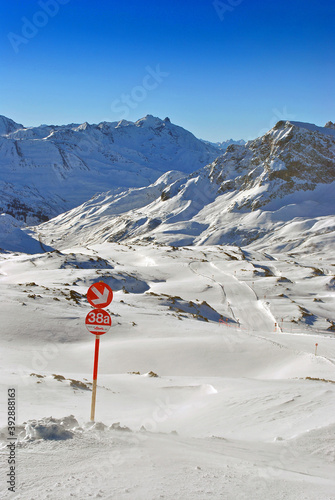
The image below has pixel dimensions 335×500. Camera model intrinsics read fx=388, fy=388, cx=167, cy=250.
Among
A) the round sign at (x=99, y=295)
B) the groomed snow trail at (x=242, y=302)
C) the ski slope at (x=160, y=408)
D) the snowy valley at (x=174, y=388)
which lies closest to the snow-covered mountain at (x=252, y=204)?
the groomed snow trail at (x=242, y=302)

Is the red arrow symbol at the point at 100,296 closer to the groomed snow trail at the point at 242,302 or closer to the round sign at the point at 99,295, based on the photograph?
the round sign at the point at 99,295

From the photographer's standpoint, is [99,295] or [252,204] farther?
[252,204]

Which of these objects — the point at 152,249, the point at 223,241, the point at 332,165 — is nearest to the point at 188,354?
the point at 152,249

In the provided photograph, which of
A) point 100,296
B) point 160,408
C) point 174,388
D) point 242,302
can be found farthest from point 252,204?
point 100,296

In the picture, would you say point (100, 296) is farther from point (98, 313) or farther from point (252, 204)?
point (252, 204)

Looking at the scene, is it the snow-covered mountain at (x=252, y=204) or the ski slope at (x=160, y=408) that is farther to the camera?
the snow-covered mountain at (x=252, y=204)

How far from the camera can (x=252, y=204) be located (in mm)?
148875

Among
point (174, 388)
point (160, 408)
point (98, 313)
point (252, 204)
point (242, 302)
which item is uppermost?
point (252, 204)

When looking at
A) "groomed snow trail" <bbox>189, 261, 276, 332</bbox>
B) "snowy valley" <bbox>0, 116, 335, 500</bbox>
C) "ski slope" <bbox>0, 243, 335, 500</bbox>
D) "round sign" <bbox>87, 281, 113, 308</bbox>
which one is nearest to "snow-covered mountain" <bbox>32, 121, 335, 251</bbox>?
"groomed snow trail" <bbox>189, 261, 276, 332</bbox>

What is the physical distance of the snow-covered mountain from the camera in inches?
5002

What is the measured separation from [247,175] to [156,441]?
573 feet

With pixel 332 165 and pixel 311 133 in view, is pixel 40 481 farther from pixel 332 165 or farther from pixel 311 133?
pixel 311 133

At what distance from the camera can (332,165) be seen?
526 feet

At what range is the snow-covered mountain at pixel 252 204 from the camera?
417ft
